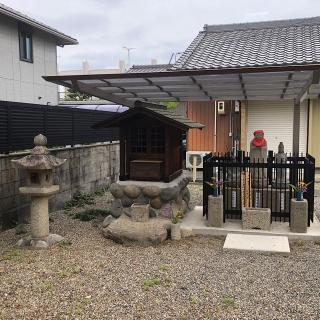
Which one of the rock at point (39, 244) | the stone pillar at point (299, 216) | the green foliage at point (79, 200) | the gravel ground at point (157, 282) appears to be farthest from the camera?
the green foliage at point (79, 200)

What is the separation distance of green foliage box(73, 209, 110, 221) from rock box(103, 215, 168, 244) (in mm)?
1553

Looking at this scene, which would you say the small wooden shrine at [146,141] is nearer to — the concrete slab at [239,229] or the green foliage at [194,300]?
the concrete slab at [239,229]

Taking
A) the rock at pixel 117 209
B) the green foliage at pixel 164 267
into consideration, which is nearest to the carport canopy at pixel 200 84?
the rock at pixel 117 209

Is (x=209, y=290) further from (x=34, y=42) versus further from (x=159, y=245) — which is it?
(x=34, y=42)

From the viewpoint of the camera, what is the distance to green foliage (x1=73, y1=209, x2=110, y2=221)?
846 centimetres

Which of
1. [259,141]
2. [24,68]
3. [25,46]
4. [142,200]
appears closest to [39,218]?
[142,200]

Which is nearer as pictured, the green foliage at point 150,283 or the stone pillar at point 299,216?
the green foliage at point 150,283

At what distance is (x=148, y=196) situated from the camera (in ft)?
24.1

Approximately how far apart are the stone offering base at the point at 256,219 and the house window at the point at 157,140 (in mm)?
2125

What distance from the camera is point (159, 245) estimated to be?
6.55 m

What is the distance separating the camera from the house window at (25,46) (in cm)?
1460

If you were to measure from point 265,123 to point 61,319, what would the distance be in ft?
44.2

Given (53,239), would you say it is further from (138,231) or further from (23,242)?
(138,231)

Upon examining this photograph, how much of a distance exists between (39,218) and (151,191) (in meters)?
2.11
